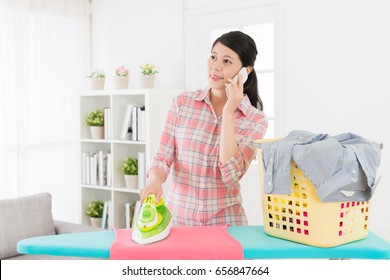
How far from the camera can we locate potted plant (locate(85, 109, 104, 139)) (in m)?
4.43

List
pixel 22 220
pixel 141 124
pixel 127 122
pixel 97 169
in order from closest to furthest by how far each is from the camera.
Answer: pixel 22 220
pixel 141 124
pixel 127 122
pixel 97 169

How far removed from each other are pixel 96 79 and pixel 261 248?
3320mm

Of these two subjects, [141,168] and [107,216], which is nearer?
[141,168]

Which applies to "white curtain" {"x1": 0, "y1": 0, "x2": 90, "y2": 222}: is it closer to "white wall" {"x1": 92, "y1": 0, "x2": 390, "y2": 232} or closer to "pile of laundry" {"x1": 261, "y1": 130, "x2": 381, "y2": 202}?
"white wall" {"x1": 92, "y1": 0, "x2": 390, "y2": 232}

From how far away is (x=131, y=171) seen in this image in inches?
166

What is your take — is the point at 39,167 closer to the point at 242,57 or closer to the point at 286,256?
the point at 242,57

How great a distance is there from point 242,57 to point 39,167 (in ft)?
9.59

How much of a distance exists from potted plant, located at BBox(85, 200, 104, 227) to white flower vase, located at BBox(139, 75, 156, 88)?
1135mm

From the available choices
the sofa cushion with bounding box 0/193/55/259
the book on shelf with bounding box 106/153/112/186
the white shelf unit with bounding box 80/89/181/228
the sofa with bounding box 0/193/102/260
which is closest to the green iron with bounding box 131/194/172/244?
the sofa with bounding box 0/193/102/260

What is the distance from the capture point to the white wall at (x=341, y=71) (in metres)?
3.32

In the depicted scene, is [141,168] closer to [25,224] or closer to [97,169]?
[97,169]

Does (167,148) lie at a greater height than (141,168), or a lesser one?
greater

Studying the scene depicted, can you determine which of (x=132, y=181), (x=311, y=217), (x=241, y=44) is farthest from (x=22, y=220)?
(x=311, y=217)
